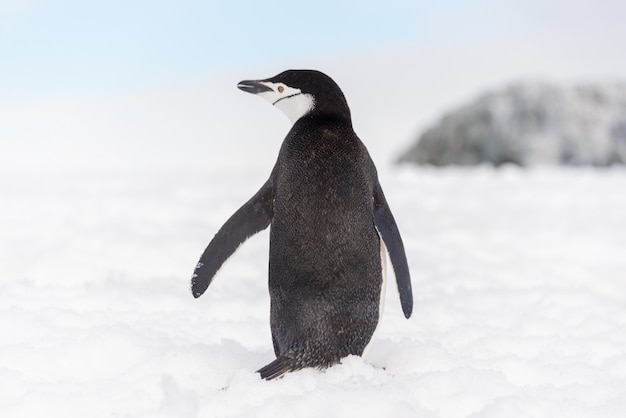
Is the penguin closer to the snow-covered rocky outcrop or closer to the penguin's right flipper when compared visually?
the penguin's right flipper

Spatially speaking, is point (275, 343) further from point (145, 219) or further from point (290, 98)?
point (145, 219)

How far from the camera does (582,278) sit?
376 cm

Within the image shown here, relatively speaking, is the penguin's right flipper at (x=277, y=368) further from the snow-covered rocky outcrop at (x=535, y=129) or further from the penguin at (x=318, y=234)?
the snow-covered rocky outcrop at (x=535, y=129)

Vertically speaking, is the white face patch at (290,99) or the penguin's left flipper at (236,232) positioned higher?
the white face patch at (290,99)

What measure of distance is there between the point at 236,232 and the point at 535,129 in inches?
400

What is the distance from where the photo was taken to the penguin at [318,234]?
202 centimetres

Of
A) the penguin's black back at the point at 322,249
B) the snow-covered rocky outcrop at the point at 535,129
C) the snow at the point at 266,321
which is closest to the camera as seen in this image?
the snow at the point at 266,321

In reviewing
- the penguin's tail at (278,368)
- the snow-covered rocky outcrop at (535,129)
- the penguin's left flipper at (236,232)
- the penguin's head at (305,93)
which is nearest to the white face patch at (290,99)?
the penguin's head at (305,93)

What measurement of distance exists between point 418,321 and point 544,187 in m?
4.57

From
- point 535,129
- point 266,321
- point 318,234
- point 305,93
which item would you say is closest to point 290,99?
point 305,93

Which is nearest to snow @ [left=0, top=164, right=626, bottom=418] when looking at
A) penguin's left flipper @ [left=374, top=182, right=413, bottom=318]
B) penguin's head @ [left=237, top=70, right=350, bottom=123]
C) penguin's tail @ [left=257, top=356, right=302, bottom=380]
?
penguin's tail @ [left=257, top=356, right=302, bottom=380]

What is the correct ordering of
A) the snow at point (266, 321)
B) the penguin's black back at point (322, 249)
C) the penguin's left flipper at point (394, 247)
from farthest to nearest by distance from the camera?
the penguin's left flipper at point (394, 247)
the penguin's black back at point (322, 249)
the snow at point (266, 321)

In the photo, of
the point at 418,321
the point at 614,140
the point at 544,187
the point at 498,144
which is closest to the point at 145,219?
the point at 418,321

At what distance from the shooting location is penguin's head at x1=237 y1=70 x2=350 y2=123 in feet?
6.91
